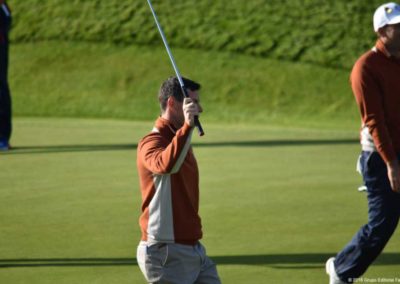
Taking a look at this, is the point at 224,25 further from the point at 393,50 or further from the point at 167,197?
the point at 167,197

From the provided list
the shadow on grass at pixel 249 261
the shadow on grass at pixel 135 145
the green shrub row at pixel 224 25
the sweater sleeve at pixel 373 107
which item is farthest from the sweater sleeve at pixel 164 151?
the green shrub row at pixel 224 25

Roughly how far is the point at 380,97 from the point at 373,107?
0.10m

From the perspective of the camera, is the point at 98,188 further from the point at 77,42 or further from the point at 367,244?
the point at 77,42

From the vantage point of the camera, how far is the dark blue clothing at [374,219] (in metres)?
7.16

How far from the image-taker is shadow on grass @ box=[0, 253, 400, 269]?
8.52 meters

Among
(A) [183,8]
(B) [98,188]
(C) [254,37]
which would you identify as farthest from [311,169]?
(A) [183,8]

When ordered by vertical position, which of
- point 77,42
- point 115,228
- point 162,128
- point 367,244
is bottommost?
point 77,42

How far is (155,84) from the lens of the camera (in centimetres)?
2392

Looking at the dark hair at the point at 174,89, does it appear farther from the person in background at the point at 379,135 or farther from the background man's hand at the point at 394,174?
the background man's hand at the point at 394,174

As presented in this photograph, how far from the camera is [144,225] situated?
6.24 m

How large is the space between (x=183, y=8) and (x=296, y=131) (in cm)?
973

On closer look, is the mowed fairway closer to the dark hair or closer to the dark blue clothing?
the dark blue clothing

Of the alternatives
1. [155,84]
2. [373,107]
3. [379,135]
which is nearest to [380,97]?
[373,107]

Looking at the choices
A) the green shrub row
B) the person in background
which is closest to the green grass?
the green shrub row
